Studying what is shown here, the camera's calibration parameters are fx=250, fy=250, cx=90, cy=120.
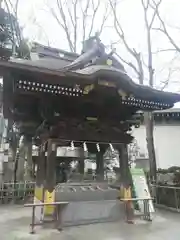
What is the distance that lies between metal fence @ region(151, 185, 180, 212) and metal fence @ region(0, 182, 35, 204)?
5.40m

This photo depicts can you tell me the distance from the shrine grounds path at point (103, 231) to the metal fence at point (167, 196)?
166cm

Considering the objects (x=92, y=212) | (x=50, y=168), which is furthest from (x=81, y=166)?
(x=50, y=168)

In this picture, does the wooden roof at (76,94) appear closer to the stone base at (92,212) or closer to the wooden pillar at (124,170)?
the wooden pillar at (124,170)

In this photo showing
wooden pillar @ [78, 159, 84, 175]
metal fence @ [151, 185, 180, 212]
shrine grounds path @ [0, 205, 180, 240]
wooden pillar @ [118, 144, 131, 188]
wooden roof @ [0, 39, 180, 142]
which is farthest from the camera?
wooden pillar @ [78, 159, 84, 175]

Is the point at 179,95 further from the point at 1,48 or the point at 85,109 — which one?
the point at 1,48

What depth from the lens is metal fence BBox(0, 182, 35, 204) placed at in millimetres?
10602

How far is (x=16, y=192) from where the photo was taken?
10.9m

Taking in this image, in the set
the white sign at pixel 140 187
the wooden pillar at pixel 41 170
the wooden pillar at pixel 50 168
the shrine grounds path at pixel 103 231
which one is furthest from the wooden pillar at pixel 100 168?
the wooden pillar at pixel 50 168

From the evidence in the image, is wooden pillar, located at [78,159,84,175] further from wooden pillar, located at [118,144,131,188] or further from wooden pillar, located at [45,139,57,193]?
wooden pillar, located at [45,139,57,193]

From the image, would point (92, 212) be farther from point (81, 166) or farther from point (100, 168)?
point (81, 166)

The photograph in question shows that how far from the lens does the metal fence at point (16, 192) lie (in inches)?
417

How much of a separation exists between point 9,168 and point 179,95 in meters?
11.0

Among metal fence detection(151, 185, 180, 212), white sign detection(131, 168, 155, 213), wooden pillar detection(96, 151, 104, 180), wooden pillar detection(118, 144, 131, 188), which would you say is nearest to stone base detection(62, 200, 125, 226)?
wooden pillar detection(118, 144, 131, 188)

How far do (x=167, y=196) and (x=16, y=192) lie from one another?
630 cm
